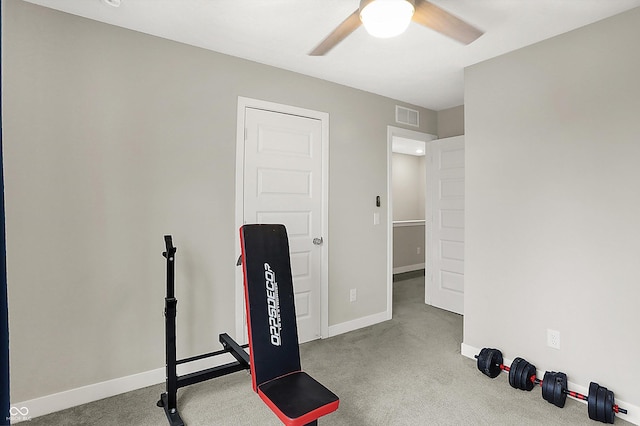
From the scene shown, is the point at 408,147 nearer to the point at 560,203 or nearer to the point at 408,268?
the point at 408,268

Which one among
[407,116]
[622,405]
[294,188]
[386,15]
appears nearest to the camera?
[386,15]

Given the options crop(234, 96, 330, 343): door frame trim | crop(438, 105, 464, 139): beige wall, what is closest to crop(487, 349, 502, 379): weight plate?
crop(234, 96, 330, 343): door frame trim

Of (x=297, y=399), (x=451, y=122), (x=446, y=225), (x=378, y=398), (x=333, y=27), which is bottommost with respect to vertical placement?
(x=378, y=398)

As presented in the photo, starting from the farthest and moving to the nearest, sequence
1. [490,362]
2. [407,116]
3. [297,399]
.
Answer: [407,116] → [490,362] → [297,399]

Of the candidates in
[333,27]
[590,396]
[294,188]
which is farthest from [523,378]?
[333,27]

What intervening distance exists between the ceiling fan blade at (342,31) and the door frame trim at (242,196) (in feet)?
2.91

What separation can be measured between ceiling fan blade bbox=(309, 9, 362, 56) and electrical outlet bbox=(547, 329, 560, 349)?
99.2 inches

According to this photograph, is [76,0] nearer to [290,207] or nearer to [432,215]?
[290,207]

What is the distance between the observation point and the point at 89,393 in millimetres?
2402

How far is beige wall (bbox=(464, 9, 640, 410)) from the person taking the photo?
231 cm

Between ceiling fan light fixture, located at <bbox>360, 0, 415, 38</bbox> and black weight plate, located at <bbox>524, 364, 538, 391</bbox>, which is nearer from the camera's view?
ceiling fan light fixture, located at <bbox>360, 0, 415, 38</bbox>

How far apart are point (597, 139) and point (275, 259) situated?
90.9 inches

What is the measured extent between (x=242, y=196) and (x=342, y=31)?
1525 mm

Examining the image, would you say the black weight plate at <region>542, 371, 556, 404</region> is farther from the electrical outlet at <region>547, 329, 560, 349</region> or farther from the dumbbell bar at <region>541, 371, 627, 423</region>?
the electrical outlet at <region>547, 329, 560, 349</region>
